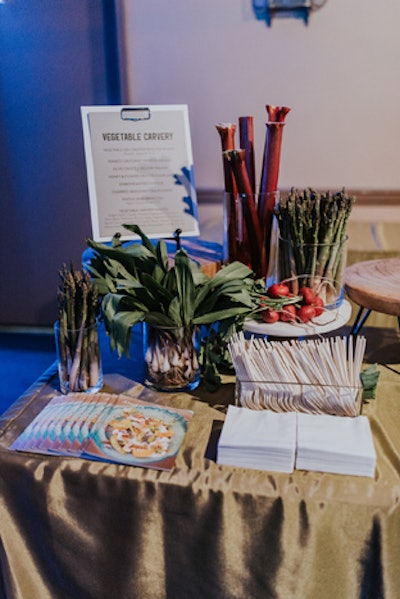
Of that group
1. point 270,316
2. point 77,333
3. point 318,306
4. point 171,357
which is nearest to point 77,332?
point 77,333

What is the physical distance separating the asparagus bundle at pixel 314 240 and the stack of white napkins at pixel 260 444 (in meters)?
0.39

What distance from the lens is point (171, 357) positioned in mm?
1078

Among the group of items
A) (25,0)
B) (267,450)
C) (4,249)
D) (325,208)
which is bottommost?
(4,249)

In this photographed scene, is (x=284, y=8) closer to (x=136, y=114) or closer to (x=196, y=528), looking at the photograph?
(x=136, y=114)

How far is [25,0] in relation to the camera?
2.63 metres

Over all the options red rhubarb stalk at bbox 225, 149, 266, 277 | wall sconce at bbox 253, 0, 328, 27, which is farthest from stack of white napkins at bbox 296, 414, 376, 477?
wall sconce at bbox 253, 0, 328, 27

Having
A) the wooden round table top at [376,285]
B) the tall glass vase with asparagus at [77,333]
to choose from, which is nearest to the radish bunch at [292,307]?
Answer: the wooden round table top at [376,285]

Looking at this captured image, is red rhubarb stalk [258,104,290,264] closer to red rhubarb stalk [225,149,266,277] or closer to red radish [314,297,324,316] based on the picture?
red rhubarb stalk [225,149,266,277]

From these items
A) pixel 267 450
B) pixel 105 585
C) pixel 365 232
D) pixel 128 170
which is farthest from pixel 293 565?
pixel 365 232

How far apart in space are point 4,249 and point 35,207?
0.30 metres

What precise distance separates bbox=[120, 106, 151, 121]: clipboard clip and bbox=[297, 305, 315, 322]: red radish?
73cm

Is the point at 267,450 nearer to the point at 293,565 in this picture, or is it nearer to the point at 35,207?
the point at 293,565

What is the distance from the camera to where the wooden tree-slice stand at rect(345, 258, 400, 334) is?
1.21 m

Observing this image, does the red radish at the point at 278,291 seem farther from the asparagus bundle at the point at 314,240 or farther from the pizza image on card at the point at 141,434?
the pizza image on card at the point at 141,434
